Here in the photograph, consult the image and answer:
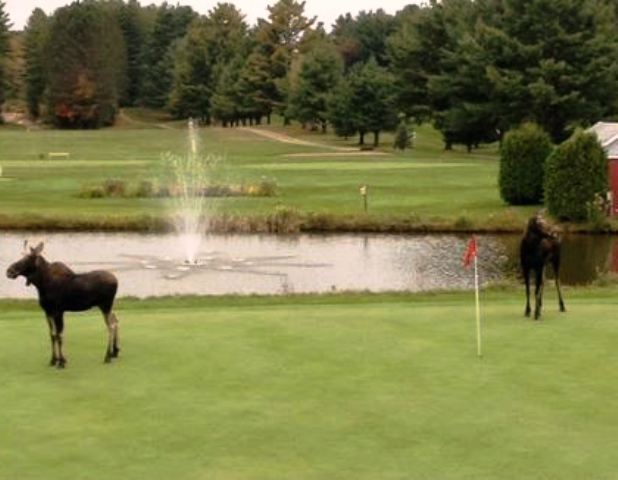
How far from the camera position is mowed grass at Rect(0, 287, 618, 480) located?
339 inches

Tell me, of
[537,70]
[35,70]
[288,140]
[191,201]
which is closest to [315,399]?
[191,201]

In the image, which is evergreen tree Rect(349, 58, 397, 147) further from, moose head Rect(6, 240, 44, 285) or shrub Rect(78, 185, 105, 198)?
moose head Rect(6, 240, 44, 285)

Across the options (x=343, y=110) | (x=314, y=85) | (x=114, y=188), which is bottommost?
(x=114, y=188)

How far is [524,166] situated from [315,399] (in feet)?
127

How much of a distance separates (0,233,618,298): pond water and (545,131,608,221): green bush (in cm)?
237

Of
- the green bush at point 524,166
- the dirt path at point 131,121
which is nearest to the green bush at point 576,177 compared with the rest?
the green bush at point 524,166

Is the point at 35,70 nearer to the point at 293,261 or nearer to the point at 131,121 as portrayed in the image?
the point at 131,121

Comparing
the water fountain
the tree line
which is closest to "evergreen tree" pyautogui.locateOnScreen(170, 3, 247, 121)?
the tree line

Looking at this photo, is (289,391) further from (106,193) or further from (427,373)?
(106,193)

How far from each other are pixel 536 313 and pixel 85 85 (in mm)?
114345

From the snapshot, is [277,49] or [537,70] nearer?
[537,70]

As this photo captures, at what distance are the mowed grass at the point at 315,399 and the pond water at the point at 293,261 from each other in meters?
12.0

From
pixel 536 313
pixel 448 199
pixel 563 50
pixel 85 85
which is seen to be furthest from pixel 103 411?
pixel 85 85

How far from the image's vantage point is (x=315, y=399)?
1054 cm
